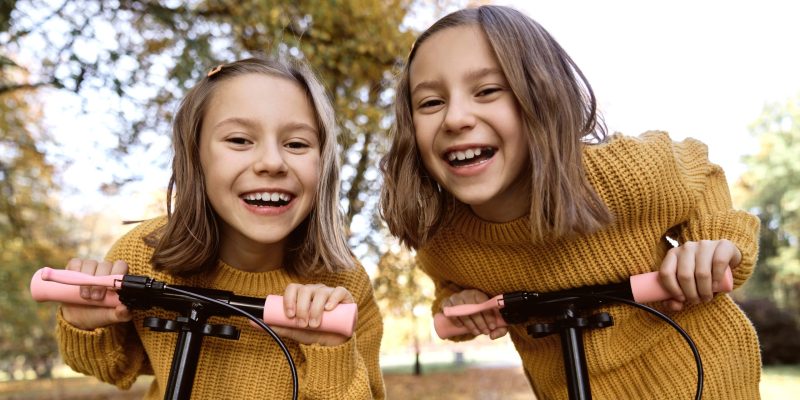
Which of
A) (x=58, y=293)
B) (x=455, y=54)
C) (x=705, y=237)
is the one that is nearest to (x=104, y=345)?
(x=58, y=293)

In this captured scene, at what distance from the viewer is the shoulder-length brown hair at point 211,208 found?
2.18 m

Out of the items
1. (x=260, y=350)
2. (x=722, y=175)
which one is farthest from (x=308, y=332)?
(x=722, y=175)

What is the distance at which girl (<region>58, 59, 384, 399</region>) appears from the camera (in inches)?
81.2

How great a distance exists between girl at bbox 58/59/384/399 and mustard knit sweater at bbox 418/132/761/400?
580 mm

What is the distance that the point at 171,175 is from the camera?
2.35m

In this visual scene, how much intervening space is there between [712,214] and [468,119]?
38.1 inches

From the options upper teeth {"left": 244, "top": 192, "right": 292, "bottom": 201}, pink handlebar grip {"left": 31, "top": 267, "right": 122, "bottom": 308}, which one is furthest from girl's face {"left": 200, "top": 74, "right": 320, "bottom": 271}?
pink handlebar grip {"left": 31, "top": 267, "right": 122, "bottom": 308}

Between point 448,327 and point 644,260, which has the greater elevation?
point 644,260

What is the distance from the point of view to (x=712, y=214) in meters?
2.17

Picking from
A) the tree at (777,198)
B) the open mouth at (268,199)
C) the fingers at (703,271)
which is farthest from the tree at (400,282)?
the tree at (777,198)

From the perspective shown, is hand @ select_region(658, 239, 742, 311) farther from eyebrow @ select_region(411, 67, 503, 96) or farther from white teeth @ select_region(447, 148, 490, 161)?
eyebrow @ select_region(411, 67, 503, 96)

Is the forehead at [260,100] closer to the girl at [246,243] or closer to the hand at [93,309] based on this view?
the girl at [246,243]

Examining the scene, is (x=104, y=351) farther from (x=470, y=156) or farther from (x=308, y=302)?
(x=470, y=156)

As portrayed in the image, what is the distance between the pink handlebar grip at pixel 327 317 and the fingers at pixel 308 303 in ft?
0.04
